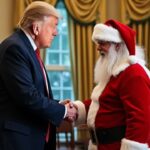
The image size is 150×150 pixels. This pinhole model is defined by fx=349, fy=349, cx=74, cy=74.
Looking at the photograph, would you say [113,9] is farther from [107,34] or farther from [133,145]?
[133,145]

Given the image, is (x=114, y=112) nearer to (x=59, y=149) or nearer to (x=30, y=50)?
(x=30, y=50)

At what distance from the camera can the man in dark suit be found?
79.5 inches

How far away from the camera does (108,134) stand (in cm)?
215

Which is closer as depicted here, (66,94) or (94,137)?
(94,137)

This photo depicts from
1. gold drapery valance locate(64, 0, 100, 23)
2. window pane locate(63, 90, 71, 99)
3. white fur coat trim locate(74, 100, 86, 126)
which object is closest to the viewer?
white fur coat trim locate(74, 100, 86, 126)

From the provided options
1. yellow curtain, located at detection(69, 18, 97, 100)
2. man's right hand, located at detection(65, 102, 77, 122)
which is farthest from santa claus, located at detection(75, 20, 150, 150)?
yellow curtain, located at detection(69, 18, 97, 100)

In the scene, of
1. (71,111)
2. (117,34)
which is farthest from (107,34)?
(71,111)

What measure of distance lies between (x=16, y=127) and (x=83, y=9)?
9.40ft

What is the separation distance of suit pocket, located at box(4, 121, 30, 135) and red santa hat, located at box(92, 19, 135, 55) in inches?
29.1

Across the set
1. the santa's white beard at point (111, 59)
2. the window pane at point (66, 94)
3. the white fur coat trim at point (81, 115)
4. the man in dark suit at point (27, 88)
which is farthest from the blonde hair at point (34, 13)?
the window pane at point (66, 94)

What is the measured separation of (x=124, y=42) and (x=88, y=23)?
2498mm

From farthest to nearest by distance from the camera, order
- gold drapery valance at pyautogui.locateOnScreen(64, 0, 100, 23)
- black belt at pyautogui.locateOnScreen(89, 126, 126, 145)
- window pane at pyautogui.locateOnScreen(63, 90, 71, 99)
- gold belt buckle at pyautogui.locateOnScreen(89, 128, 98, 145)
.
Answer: window pane at pyautogui.locateOnScreen(63, 90, 71, 99)
gold drapery valance at pyautogui.locateOnScreen(64, 0, 100, 23)
gold belt buckle at pyautogui.locateOnScreen(89, 128, 98, 145)
black belt at pyautogui.locateOnScreen(89, 126, 126, 145)

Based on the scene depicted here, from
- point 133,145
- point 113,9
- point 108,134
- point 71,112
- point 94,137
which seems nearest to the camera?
point 133,145

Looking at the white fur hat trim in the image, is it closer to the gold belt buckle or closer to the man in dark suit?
the man in dark suit
